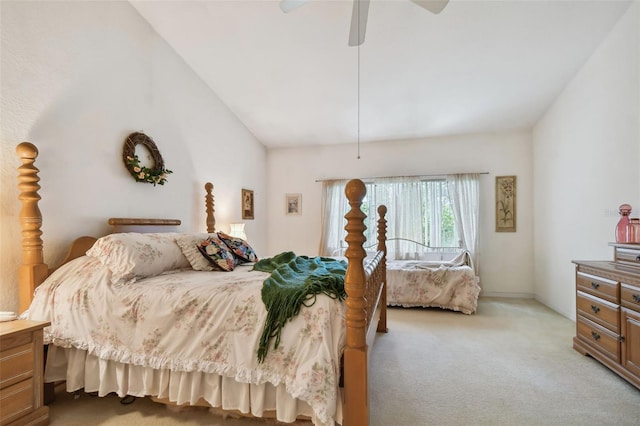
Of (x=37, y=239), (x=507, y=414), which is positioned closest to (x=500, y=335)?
(x=507, y=414)

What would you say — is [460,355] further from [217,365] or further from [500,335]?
[217,365]

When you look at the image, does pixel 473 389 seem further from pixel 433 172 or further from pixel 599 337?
pixel 433 172

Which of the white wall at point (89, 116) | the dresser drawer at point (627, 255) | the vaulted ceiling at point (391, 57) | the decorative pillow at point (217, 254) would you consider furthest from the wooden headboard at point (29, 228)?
the dresser drawer at point (627, 255)

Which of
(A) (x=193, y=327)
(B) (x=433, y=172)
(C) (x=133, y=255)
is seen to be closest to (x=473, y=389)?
(A) (x=193, y=327)

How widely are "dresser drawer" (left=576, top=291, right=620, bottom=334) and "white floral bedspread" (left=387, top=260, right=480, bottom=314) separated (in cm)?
125

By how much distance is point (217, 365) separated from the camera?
1.62m

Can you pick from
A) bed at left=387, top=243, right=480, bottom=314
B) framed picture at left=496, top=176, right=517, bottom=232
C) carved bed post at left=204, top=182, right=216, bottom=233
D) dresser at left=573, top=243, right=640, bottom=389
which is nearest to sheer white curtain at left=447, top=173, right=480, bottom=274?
framed picture at left=496, top=176, right=517, bottom=232

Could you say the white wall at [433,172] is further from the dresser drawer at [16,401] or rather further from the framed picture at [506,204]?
the dresser drawer at [16,401]

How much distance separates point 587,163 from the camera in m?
3.23

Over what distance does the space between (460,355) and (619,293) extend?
123 centimetres

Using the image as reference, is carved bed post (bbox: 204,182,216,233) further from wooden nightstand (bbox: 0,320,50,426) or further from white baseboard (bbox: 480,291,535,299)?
white baseboard (bbox: 480,291,535,299)

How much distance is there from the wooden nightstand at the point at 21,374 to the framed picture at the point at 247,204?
3116 millimetres

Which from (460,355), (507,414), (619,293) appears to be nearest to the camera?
(507,414)

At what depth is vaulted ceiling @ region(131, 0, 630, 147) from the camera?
2764 millimetres
